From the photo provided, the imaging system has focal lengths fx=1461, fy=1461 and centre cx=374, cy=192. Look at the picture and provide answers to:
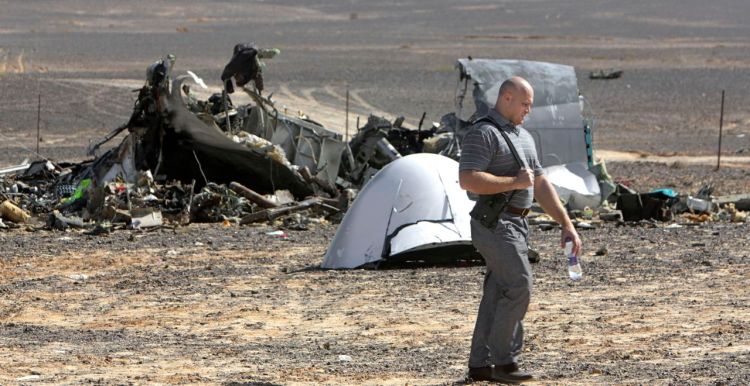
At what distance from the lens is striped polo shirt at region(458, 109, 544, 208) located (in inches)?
317

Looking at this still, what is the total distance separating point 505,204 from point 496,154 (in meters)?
0.28

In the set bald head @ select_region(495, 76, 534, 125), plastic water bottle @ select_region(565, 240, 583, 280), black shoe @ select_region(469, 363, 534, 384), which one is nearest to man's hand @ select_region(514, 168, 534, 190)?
bald head @ select_region(495, 76, 534, 125)

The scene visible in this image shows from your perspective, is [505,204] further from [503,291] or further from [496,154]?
[503,291]

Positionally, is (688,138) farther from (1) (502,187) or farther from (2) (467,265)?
(1) (502,187)

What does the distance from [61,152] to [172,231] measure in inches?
488

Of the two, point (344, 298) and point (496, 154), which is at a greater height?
point (496, 154)

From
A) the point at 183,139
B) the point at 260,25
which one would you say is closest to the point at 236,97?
the point at 183,139

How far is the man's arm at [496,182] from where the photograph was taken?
7.98m

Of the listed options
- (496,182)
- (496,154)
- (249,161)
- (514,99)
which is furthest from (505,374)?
(249,161)

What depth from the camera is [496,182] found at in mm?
7977

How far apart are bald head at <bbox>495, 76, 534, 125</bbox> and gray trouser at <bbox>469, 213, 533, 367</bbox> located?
56 centimetres

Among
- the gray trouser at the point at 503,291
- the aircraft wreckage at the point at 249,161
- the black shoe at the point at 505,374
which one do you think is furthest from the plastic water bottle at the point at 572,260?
the aircraft wreckage at the point at 249,161

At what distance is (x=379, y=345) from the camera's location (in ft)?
32.6

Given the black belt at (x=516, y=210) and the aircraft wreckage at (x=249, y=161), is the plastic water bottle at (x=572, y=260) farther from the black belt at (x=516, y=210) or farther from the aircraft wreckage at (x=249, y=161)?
the aircraft wreckage at (x=249, y=161)
